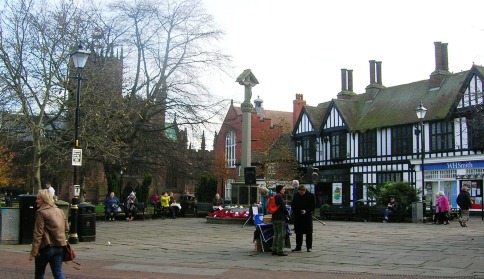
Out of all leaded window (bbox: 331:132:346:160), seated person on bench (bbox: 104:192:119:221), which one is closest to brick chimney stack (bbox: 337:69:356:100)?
leaded window (bbox: 331:132:346:160)

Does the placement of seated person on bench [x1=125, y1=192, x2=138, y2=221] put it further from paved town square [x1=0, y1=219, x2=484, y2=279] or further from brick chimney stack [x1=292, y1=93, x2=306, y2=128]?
brick chimney stack [x1=292, y1=93, x2=306, y2=128]

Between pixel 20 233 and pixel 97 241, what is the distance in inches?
90.2

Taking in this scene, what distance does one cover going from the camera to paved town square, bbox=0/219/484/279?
32.6 feet

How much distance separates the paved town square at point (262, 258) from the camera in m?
9.95

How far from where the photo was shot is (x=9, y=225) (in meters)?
15.1

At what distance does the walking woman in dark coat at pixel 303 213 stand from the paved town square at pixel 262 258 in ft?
1.61

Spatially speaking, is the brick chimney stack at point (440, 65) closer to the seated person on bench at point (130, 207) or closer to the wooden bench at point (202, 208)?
the wooden bench at point (202, 208)

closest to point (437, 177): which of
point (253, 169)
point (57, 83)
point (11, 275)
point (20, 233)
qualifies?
point (253, 169)

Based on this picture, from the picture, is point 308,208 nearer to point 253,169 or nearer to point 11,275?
point 11,275

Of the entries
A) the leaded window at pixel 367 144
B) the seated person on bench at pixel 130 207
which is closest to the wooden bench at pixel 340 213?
the seated person on bench at pixel 130 207

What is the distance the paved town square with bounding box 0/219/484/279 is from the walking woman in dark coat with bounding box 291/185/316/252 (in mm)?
490

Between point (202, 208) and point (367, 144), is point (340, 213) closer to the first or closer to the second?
point (202, 208)

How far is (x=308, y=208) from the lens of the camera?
520 inches

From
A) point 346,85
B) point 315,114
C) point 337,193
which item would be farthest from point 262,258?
point 346,85
